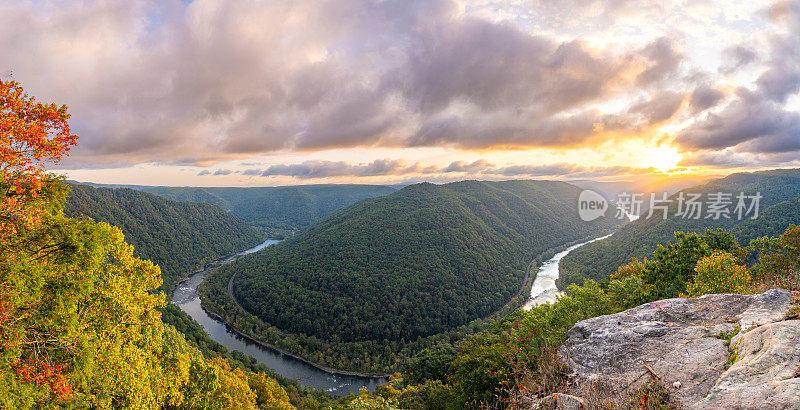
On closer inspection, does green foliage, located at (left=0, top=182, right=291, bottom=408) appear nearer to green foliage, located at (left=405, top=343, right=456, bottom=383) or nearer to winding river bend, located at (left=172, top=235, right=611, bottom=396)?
green foliage, located at (left=405, top=343, right=456, bottom=383)

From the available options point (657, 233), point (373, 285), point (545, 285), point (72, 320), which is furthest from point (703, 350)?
point (657, 233)

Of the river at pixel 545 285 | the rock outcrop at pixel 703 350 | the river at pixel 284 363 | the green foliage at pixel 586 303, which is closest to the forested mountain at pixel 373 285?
the river at pixel 284 363

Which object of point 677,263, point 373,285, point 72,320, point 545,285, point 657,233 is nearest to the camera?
point 72,320

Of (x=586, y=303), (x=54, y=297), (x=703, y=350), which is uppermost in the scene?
(x=54, y=297)

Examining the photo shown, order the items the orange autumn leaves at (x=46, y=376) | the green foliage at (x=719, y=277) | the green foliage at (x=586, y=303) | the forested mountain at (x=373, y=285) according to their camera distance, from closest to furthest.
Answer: the orange autumn leaves at (x=46, y=376) → the green foliage at (x=586, y=303) → the green foliage at (x=719, y=277) → the forested mountain at (x=373, y=285)

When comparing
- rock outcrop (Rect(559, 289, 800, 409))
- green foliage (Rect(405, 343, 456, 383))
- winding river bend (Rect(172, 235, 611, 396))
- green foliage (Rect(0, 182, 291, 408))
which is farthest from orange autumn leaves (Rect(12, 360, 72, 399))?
winding river bend (Rect(172, 235, 611, 396))

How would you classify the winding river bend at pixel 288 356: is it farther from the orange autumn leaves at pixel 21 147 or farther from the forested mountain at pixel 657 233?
the orange autumn leaves at pixel 21 147

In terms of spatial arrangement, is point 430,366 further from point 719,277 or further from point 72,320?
point 72,320

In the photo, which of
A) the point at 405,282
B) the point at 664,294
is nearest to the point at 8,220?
the point at 664,294
